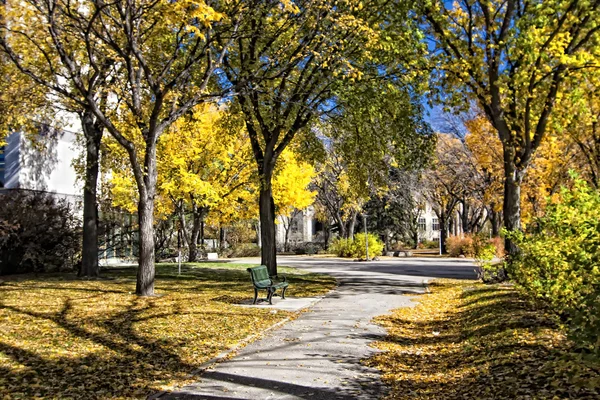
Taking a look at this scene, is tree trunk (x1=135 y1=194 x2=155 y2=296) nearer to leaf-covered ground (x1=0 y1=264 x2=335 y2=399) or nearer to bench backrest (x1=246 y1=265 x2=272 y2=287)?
leaf-covered ground (x1=0 y1=264 x2=335 y2=399)

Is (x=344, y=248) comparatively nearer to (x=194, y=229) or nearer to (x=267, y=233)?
(x=194, y=229)

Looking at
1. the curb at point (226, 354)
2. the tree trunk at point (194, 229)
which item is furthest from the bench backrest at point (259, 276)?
the tree trunk at point (194, 229)

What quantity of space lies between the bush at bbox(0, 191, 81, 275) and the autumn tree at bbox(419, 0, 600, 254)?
14.1 metres

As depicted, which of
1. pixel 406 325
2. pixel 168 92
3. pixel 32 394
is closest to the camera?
pixel 32 394

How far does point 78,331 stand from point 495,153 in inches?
889

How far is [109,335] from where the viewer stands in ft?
27.7

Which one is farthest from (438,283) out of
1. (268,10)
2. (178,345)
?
(178,345)

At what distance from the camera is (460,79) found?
568 inches

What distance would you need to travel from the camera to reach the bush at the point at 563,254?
576 cm

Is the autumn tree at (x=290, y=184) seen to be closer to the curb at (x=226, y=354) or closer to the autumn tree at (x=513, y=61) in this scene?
the autumn tree at (x=513, y=61)

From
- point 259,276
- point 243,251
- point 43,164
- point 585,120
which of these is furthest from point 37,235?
point 243,251

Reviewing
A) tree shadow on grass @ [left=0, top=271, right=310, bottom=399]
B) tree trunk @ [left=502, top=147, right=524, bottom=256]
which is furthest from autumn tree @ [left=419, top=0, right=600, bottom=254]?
tree shadow on grass @ [left=0, top=271, right=310, bottom=399]

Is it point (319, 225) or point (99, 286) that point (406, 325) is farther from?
point (319, 225)

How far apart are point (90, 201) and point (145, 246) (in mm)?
5875
